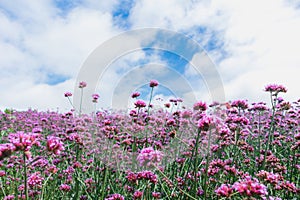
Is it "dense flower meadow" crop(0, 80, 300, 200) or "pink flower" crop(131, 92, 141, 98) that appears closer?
"dense flower meadow" crop(0, 80, 300, 200)

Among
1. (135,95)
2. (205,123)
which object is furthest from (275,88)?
(205,123)

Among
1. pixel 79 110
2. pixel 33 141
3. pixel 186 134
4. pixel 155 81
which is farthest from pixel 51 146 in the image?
pixel 186 134

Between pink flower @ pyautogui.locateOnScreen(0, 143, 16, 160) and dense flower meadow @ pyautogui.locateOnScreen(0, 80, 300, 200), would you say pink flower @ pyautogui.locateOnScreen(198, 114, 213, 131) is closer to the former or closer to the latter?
dense flower meadow @ pyautogui.locateOnScreen(0, 80, 300, 200)

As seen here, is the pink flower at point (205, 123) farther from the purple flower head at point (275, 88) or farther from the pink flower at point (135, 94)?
the pink flower at point (135, 94)

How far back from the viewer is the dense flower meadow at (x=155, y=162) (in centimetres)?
212

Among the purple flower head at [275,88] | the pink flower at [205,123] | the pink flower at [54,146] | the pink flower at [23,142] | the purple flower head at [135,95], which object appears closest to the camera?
the pink flower at [23,142]

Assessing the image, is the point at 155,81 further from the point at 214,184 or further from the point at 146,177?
the point at 146,177

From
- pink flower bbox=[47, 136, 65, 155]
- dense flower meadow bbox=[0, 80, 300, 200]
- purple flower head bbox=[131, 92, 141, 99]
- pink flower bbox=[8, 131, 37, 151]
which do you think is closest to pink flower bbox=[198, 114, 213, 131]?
dense flower meadow bbox=[0, 80, 300, 200]

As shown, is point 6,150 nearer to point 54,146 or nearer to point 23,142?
point 23,142

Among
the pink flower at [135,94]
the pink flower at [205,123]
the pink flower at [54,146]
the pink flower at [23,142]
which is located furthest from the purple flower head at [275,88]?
the pink flower at [23,142]

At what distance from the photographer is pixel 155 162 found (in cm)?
251

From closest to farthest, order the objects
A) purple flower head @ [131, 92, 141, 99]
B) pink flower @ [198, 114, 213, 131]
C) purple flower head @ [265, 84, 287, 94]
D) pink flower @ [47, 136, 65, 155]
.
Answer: pink flower @ [47, 136, 65, 155]
pink flower @ [198, 114, 213, 131]
purple flower head @ [265, 84, 287, 94]
purple flower head @ [131, 92, 141, 99]

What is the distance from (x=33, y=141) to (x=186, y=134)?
4954 millimetres

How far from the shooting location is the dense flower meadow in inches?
83.4
